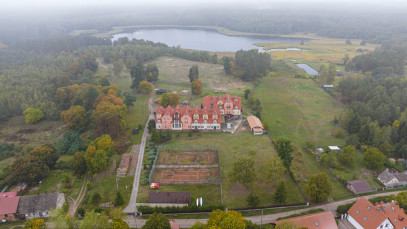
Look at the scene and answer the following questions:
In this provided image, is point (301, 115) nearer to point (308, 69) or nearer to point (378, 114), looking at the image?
point (378, 114)

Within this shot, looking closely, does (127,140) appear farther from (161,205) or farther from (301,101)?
(301,101)

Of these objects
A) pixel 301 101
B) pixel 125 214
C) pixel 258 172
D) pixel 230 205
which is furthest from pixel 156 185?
pixel 301 101

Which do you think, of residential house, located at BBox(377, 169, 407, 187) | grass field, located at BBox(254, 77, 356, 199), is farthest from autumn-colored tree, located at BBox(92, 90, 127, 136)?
residential house, located at BBox(377, 169, 407, 187)

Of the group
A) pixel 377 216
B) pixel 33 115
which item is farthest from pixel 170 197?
pixel 33 115

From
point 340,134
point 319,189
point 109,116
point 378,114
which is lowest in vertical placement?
point 340,134

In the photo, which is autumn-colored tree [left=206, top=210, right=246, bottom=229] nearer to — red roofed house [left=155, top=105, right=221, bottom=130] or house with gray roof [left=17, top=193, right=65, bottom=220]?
house with gray roof [left=17, top=193, right=65, bottom=220]
